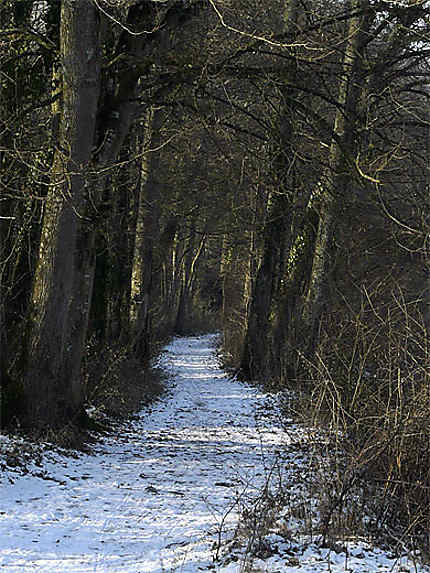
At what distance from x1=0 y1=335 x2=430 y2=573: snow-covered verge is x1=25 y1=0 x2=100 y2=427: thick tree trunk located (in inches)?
36.9

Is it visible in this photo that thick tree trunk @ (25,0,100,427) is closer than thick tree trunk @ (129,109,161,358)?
Yes

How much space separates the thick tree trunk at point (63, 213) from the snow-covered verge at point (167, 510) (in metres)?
0.94

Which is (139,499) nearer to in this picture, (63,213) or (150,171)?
(63,213)

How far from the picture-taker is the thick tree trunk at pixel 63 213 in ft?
28.9

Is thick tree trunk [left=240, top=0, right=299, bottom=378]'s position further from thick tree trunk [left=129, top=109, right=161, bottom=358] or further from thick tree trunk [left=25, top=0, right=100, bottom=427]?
thick tree trunk [left=25, top=0, right=100, bottom=427]

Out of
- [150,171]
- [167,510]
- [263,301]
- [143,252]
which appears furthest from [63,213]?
[263,301]

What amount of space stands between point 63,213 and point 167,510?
381cm

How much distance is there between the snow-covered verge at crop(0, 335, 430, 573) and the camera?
204 inches

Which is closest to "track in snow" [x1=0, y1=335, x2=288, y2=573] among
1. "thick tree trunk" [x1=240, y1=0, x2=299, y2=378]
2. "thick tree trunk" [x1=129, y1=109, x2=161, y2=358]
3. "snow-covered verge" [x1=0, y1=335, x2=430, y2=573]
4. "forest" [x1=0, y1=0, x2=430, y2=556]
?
"snow-covered verge" [x1=0, y1=335, x2=430, y2=573]

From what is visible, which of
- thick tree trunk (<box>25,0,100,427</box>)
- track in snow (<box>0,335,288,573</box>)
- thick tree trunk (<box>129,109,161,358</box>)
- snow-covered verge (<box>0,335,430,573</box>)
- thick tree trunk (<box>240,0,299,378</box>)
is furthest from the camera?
thick tree trunk (<box>240,0,299,378</box>)

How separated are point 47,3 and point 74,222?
12.0 ft

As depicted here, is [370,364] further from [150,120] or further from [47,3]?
[150,120]

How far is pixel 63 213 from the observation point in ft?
29.1

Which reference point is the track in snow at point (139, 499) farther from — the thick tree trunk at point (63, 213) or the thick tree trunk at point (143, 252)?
the thick tree trunk at point (143, 252)
